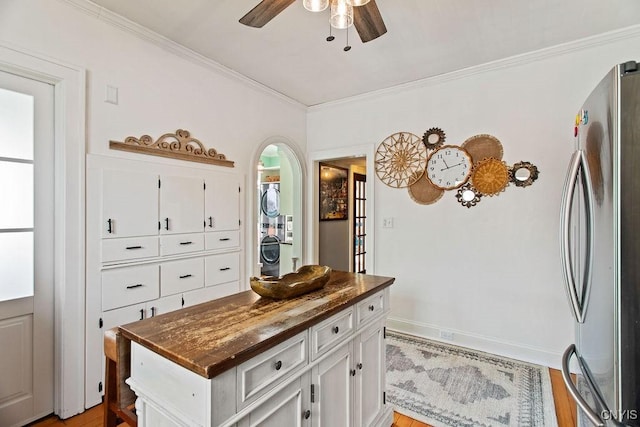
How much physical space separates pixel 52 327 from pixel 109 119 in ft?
4.77

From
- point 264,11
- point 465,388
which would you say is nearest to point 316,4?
point 264,11

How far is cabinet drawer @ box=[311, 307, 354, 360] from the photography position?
1.25 meters

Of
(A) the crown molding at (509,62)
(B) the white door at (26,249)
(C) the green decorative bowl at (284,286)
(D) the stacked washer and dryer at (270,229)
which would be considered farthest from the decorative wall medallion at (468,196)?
(B) the white door at (26,249)

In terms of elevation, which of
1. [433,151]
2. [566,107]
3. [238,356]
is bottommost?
[238,356]

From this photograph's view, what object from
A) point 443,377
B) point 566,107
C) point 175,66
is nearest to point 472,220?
point 566,107

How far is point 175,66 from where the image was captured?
102 inches

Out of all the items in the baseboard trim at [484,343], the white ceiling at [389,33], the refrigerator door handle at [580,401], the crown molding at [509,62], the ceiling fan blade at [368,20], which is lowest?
the baseboard trim at [484,343]

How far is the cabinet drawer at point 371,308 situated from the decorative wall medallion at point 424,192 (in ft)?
5.42

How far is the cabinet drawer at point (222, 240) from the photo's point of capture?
2812mm

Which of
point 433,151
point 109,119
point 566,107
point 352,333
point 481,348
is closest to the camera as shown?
point 352,333

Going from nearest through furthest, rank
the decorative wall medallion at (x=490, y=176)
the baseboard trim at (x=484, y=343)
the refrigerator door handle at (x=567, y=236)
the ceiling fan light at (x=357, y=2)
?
the refrigerator door handle at (x=567, y=236) < the ceiling fan light at (x=357, y=2) < the baseboard trim at (x=484, y=343) < the decorative wall medallion at (x=490, y=176)

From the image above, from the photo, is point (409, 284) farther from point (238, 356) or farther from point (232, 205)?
point (238, 356)

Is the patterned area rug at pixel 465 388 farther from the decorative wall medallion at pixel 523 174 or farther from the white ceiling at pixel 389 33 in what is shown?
the white ceiling at pixel 389 33

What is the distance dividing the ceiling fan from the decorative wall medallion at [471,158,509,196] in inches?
69.5
